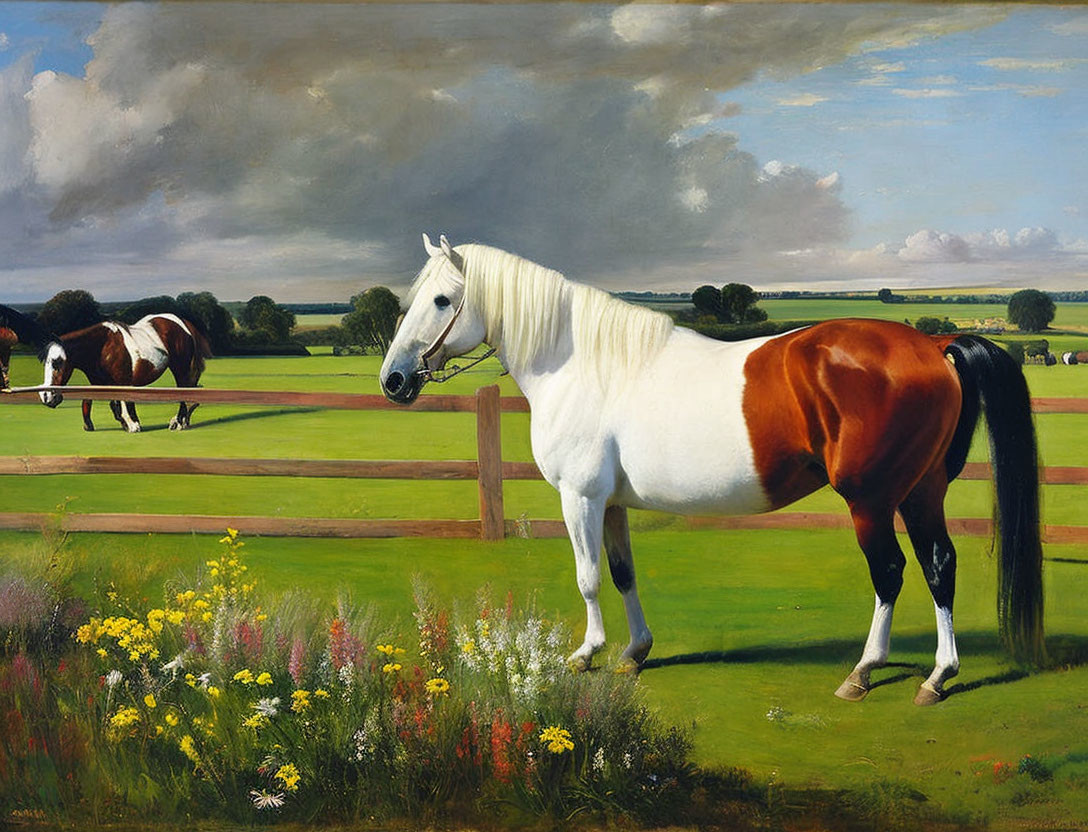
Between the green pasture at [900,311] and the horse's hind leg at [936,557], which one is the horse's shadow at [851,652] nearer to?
the horse's hind leg at [936,557]

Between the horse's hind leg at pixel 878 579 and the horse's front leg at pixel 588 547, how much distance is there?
0.83m

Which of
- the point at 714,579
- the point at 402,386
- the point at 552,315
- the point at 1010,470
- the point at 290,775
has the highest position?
the point at 552,315

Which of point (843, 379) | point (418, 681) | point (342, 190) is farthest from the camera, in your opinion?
point (342, 190)

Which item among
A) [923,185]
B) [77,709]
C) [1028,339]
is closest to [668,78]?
[923,185]

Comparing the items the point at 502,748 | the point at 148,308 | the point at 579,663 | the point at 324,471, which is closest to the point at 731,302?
the point at 579,663

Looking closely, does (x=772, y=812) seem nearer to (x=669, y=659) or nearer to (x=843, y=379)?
(x=669, y=659)

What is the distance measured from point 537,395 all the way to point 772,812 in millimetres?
1591

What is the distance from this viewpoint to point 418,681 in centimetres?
310

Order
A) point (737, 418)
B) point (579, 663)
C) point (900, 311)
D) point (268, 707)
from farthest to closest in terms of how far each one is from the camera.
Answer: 1. point (900, 311)
2. point (579, 663)
3. point (268, 707)
4. point (737, 418)

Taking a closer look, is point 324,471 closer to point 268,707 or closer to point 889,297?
point 268,707

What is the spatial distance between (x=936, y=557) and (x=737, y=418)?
31.6 inches

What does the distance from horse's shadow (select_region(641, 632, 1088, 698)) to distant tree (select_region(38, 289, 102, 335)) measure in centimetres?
240

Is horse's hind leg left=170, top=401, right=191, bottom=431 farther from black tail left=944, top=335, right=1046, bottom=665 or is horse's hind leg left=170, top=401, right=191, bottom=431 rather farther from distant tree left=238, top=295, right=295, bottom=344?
black tail left=944, top=335, right=1046, bottom=665

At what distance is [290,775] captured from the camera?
302cm
